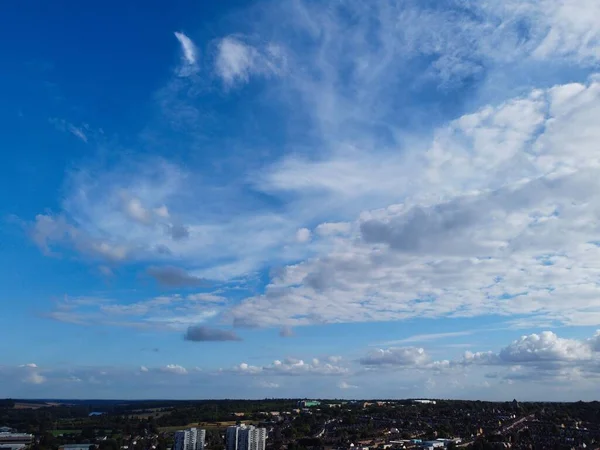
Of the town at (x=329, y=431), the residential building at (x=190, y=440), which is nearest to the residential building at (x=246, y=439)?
the town at (x=329, y=431)

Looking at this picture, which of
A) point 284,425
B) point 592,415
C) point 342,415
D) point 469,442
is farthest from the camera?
point 342,415

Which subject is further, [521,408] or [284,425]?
[521,408]

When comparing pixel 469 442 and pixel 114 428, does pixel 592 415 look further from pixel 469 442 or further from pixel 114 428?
pixel 114 428

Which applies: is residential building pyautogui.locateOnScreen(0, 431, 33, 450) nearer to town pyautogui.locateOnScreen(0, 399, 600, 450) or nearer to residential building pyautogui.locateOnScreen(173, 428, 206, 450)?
town pyautogui.locateOnScreen(0, 399, 600, 450)

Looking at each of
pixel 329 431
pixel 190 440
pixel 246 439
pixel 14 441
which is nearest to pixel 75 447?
pixel 190 440

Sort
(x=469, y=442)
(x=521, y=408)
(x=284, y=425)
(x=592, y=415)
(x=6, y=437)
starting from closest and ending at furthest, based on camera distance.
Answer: (x=469, y=442), (x=6, y=437), (x=284, y=425), (x=592, y=415), (x=521, y=408)

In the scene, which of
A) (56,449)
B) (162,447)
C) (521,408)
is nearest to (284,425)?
(162,447)

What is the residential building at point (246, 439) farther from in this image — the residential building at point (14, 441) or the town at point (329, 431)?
the residential building at point (14, 441)
